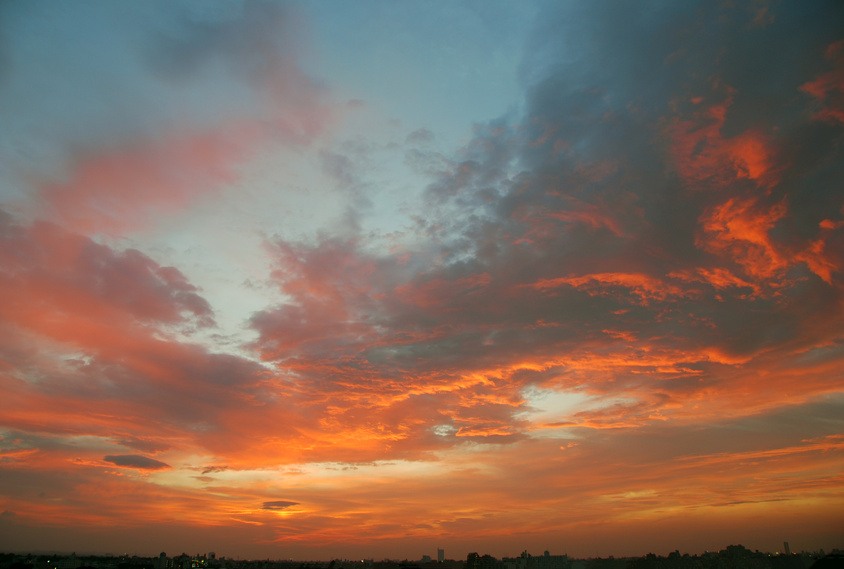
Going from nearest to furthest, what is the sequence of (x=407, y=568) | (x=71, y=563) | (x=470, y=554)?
1. (x=407, y=568)
2. (x=470, y=554)
3. (x=71, y=563)

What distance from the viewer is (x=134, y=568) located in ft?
296

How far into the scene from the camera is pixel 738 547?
73500 millimetres

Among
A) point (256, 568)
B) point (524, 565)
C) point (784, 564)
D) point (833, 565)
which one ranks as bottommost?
point (256, 568)

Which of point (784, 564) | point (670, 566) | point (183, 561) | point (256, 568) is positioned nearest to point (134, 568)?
point (183, 561)

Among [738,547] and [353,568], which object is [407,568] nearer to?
[738,547]

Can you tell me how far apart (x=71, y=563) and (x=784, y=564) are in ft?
474

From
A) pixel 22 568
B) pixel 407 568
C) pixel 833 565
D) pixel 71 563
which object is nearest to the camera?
pixel 833 565

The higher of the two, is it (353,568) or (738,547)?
(738,547)

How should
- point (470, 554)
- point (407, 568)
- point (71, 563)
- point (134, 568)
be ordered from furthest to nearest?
point (71, 563) < point (470, 554) < point (134, 568) < point (407, 568)

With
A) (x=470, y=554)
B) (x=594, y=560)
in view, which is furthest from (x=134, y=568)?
(x=594, y=560)

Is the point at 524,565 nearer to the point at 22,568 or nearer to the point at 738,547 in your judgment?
the point at 738,547

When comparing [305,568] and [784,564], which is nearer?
[784,564]

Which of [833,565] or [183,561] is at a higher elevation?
[833,565]

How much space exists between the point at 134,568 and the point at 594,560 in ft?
307
